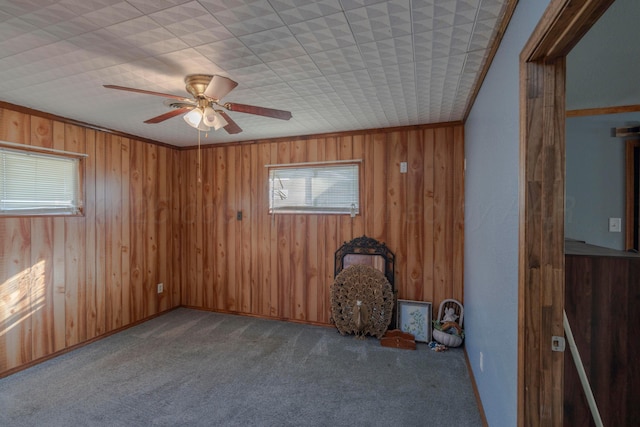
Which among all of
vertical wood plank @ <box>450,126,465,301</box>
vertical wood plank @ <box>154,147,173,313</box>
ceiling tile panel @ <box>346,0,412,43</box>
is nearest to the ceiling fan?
ceiling tile panel @ <box>346,0,412,43</box>

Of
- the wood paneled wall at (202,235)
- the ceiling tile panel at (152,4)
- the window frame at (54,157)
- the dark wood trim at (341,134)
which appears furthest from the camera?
the dark wood trim at (341,134)

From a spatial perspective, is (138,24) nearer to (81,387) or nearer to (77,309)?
(81,387)

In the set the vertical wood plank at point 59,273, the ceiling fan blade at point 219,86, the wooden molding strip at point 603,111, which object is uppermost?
the wooden molding strip at point 603,111

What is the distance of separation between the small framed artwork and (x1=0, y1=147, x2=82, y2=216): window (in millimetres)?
3498

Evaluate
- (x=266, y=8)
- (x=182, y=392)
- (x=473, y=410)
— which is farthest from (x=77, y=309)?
(x=473, y=410)

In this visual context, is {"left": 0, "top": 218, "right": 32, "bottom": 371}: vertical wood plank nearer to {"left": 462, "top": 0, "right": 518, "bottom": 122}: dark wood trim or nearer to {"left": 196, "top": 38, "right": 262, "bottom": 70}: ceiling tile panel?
{"left": 196, "top": 38, "right": 262, "bottom": 70}: ceiling tile panel

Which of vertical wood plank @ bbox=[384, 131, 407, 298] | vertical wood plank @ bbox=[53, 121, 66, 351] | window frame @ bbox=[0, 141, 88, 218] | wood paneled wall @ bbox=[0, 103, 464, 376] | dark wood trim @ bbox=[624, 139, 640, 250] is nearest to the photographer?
Answer: dark wood trim @ bbox=[624, 139, 640, 250]

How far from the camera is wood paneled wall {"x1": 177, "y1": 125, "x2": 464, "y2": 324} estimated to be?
329cm

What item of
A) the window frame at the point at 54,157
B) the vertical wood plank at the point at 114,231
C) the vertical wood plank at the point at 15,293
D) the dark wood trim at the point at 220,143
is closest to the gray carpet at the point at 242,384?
the vertical wood plank at the point at 15,293

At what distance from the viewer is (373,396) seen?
232 cm

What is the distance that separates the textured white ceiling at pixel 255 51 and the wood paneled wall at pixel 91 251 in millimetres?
664

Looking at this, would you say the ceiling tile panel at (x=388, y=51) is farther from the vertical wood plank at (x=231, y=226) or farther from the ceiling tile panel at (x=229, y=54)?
the vertical wood plank at (x=231, y=226)

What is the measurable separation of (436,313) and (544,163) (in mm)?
2521

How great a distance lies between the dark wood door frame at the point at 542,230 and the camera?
1159 mm
